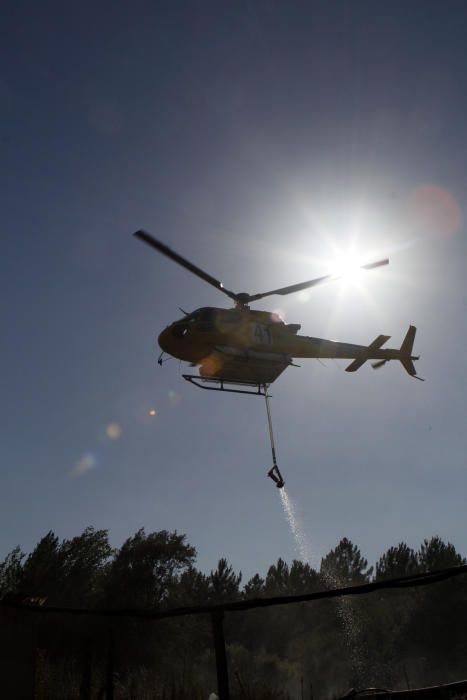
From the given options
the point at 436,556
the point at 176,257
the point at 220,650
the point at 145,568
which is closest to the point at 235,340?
the point at 176,257

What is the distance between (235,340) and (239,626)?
63372mm

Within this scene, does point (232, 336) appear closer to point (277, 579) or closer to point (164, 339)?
point (164, 339)

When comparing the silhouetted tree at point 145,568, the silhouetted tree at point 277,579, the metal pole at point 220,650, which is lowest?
the metal pole at point 220,650

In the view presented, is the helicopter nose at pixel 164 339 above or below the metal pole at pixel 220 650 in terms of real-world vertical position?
above

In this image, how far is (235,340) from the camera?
16.2m

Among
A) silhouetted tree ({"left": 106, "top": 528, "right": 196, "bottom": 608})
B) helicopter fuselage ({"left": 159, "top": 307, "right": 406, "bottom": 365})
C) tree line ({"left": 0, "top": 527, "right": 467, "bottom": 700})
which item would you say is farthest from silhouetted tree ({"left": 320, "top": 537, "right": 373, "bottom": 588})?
helicopter fuselage ({"left": 159, "top": 307, "right": 406, "bottom": 365})

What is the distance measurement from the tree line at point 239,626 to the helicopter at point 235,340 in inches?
349

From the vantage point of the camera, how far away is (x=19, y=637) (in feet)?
19.0

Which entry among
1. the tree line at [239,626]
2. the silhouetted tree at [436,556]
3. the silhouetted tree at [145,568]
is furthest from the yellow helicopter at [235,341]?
the silhouetted tree at [436,556]

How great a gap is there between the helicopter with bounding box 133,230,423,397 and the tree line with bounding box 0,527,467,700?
29.1 ft

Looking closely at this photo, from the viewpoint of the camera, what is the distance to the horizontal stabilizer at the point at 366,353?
19516 millimetres

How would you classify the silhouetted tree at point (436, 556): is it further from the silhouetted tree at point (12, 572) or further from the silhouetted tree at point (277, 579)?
the silhouetted tree at point (12, 572)

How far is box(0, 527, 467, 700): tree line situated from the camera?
29.7 meters

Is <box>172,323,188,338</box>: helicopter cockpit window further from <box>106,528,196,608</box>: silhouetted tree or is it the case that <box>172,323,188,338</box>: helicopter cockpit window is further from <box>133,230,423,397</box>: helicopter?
<box>106,528,196,608</box>: silhouetted tree
